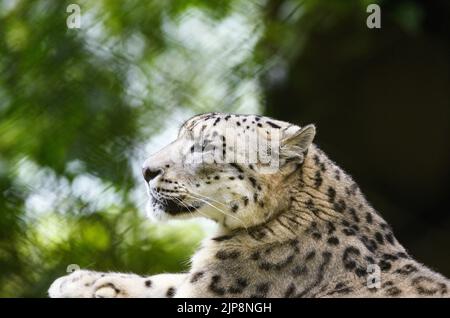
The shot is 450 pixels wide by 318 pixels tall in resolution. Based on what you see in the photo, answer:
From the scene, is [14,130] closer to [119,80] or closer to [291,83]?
[119,80]

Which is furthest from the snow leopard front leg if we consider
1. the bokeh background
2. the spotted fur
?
the bokeh background

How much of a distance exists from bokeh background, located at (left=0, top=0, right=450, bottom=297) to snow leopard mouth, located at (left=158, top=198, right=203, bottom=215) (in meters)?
1.68

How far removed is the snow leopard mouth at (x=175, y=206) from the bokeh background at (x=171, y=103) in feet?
5.50

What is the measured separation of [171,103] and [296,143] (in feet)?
7.45

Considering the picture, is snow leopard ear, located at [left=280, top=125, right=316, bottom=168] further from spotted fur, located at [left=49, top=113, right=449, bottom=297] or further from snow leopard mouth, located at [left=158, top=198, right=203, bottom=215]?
snow leopard mouth, located at [left=158, top=198, right=203, bottom=215]

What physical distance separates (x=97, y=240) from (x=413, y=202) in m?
2.62

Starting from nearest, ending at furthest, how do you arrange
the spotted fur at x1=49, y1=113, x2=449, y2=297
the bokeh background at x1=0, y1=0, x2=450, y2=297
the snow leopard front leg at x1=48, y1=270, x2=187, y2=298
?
1. the spotted fur at x1=49, y1=113, x2=449, y2=297
2. the snow leopard front leg at x1=48, y1=270, x2=187, y2=298
3. the bokeh background at x1=0, y1=0, x2=450, y2=297

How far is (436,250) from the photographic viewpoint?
24.7ft

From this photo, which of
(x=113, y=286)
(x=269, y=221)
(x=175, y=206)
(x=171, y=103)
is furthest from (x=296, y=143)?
(x=171, y=103)

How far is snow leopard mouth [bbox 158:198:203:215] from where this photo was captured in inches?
160

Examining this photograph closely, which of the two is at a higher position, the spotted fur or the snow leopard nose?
the snow leopard nose

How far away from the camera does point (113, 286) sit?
425 centimetres

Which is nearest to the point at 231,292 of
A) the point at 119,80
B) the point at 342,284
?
the point at 342,284

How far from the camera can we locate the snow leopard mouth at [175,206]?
13.3 feet
